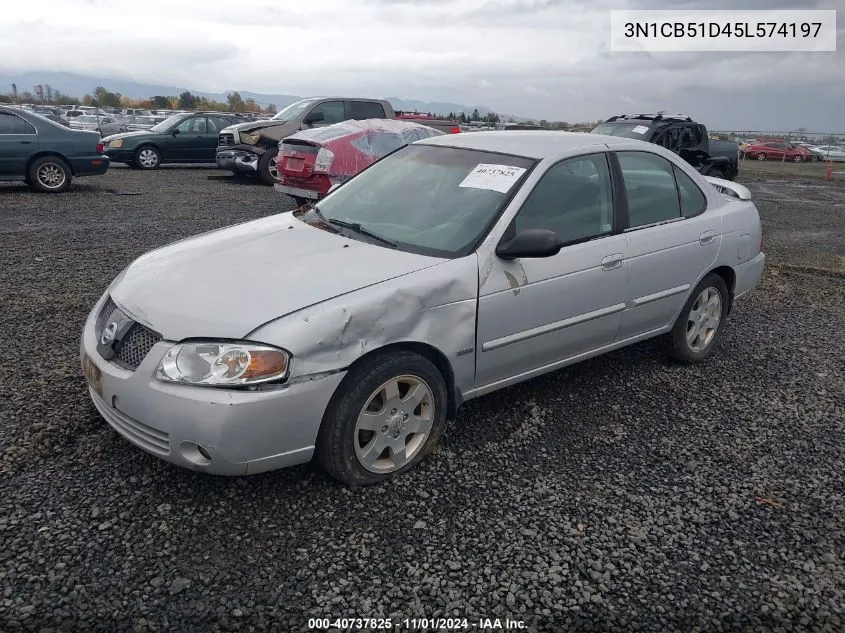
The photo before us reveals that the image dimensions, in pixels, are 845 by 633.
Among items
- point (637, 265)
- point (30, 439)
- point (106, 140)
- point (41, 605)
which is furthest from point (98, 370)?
point (106, 140)

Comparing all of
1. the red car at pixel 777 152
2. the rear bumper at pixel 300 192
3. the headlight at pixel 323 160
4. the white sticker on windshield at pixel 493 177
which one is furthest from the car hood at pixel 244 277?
the red car at pixel 777 152

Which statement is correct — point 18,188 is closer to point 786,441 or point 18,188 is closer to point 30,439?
point 30,439

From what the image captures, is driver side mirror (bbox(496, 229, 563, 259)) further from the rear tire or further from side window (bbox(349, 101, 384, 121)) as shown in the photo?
side window (bbox(349, 101, 384, 121))

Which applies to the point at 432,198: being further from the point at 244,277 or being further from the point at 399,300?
the point at 244,277

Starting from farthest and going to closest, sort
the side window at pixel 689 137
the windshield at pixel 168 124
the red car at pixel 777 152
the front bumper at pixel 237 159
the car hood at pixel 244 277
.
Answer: the red car at pixel 777 152
the windshield at pixel 168 124
the side window at pixel 689 137
the front bumper at pixel 237 159
the car hood at pixel 244 277

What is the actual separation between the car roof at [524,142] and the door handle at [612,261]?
26.3 inches

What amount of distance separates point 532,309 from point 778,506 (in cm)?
147

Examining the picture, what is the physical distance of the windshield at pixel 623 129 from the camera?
42.8ft

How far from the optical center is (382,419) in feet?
10.0

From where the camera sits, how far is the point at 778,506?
3.15 m

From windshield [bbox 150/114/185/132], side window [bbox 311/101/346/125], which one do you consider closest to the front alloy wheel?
side window [bbox 311/101/346/125]

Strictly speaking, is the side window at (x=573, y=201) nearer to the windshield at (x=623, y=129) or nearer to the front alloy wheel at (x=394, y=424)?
the front alloy wheel at (x=394, y=424)

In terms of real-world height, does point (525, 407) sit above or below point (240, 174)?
below

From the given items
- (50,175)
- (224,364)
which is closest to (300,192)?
(50,175)
